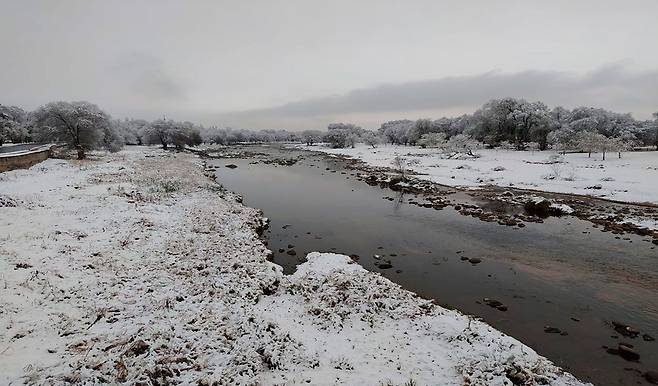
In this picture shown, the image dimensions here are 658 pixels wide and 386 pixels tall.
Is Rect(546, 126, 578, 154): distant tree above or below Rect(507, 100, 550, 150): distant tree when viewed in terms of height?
below

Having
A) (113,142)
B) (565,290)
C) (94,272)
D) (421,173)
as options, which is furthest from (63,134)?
(565,290)

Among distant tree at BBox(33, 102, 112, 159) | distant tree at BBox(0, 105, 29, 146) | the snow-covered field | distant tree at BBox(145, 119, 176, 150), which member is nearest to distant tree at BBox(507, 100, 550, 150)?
the snow-covered field

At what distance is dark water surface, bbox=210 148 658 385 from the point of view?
11430 millimetres

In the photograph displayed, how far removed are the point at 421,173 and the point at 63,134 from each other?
182ft

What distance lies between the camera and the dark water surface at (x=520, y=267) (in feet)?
37.5

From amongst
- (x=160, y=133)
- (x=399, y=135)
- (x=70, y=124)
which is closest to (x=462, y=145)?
(x=399, y=135)

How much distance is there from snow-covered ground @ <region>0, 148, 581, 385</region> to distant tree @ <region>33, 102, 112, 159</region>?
3656 cm

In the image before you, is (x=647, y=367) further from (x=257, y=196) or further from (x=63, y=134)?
(x=63, y=134)

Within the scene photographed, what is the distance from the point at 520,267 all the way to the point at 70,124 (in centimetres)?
5834

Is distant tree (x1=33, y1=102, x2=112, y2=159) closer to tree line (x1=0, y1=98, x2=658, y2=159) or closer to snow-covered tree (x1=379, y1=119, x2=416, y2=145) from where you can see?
tree line (x1=0, y1=98, x2=658, y2=159)

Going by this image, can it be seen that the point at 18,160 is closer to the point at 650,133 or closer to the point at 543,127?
the point at 543,127

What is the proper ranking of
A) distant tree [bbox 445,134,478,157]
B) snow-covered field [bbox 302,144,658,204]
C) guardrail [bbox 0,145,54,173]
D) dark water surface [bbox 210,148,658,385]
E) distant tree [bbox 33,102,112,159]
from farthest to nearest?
distant tree [bbox 445,134,478,157]
distant tree [bbox 33,102,112,159]
snow-covered field [bbox 302,144,658,204]
guardrail [bbox 0,145,54,173]
dark water surface [bbox 210,148,658,385]

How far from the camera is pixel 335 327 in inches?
448

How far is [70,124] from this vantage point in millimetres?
47594
